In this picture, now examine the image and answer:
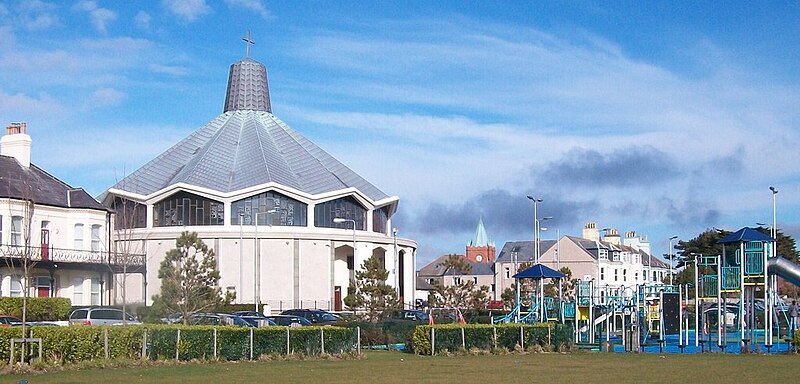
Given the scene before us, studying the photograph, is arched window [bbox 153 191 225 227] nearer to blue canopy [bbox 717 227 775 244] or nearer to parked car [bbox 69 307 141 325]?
parked car [bbox 69 307 141 325]

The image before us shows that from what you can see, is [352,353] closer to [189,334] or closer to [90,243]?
[189,334]

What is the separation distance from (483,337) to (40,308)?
2363 cm

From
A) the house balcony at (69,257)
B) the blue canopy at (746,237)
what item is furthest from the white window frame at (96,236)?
the blue canopy at (746,237)

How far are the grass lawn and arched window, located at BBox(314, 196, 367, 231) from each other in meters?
48.7

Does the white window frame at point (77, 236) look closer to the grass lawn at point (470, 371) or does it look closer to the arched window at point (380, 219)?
the grass lawn at point (470, 371)

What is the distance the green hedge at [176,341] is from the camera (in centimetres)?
2956

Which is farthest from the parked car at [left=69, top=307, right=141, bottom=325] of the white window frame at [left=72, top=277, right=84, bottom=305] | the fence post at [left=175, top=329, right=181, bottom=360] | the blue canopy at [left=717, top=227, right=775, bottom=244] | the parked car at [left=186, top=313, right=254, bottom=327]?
the blue canopy at [left=717, top=227, right=775, bottom=244]

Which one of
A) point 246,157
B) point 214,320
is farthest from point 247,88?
point 214,320

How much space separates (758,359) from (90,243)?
38.7 meters

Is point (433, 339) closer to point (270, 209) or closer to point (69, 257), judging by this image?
point (69, 257)

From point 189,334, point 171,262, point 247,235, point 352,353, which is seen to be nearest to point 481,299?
point 247,235

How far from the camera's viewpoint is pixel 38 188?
5866 cm

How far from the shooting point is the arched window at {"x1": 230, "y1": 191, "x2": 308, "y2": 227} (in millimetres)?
84188

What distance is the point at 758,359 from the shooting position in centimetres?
3722
